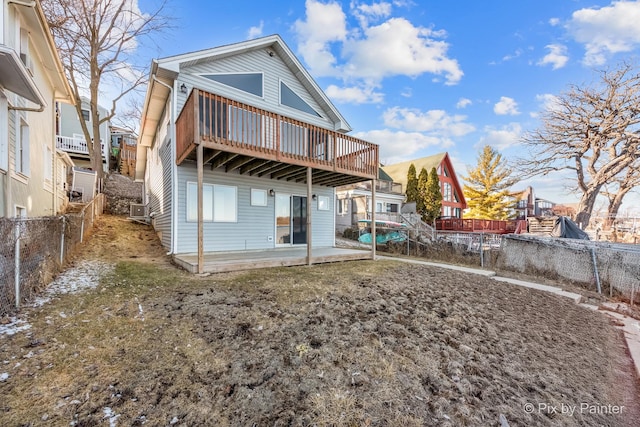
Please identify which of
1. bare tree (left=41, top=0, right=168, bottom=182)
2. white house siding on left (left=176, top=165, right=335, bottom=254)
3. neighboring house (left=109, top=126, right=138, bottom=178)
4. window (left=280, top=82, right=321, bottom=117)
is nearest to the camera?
white house siding on left (left=176, top=165, right=335, bottom=254)

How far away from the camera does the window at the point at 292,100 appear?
9.60m

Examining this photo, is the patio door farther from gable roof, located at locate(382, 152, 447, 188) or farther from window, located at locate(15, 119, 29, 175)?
gable roof, located at locate(382, 152, 447, 188)

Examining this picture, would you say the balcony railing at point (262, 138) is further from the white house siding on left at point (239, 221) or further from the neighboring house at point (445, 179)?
the neighboring house at point (445, 179)

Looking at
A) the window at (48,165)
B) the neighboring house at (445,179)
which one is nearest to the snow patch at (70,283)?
the window at (48,165)

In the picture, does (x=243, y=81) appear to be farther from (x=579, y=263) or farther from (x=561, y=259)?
(x=579, y=263)

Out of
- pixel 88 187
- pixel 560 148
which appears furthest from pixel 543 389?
pixel 560 148

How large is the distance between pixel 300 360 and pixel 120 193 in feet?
55.4

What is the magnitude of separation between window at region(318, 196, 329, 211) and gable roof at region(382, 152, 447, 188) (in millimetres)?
16884

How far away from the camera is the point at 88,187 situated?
13.4 meters

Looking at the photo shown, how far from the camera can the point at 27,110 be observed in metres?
5.74

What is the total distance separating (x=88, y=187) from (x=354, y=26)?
14.8 m

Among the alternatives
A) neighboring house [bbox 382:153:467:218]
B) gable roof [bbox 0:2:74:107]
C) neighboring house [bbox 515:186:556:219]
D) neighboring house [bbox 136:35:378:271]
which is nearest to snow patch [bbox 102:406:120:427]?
neighboring house [bbox 136:35:378:271]

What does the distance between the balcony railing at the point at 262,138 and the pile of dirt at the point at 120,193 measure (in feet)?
30.6

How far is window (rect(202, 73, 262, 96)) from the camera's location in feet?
27.1
